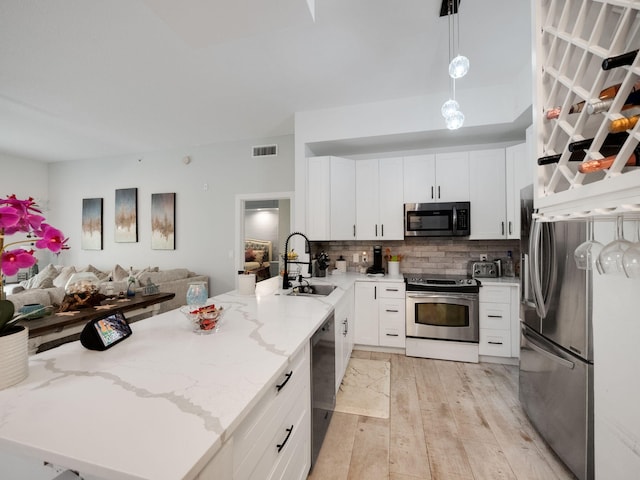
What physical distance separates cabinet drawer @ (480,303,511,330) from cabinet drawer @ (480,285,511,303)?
4 cm

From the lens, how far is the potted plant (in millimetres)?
773

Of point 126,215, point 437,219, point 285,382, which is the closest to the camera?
point 285,382

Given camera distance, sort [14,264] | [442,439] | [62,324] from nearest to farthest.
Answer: [14,264]
[442,439]
[62,324]

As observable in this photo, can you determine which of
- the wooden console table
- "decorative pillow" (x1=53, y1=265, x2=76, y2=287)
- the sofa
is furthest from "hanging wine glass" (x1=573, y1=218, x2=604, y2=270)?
"decorative pillow" (x1=53, y1=265, x2=76, y2=287)

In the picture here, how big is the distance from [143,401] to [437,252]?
3.57m

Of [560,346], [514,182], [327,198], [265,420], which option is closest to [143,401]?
[265,420]

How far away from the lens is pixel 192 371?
885mm

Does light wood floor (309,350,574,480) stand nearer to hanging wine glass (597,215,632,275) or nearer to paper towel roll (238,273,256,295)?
paper towel roll (238,273,256,295)

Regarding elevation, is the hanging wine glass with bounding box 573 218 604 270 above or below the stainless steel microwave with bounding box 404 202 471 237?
below

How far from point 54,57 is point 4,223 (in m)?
2.83

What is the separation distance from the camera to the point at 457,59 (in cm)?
160

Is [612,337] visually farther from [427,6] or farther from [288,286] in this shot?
[427,6]

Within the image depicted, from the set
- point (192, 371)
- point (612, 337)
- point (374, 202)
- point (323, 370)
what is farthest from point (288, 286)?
point (612, 337)

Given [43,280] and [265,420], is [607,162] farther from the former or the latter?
[43,280]
